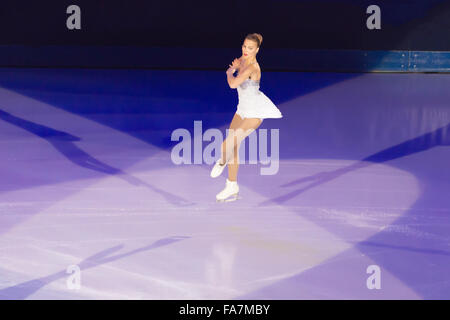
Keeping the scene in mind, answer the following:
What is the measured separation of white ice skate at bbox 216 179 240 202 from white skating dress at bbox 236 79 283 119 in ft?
1.45

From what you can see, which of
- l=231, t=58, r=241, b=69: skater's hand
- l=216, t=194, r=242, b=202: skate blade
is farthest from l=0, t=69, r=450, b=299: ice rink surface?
l=231, t=58, r=241, b=69: skater's hand

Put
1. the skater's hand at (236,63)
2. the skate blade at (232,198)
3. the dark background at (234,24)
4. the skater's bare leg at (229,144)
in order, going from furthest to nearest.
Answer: the dark background at (234,24) → the skate blade at (232,198) → the skater's bare leg at (229,144) → the skater's hand at (236,63)

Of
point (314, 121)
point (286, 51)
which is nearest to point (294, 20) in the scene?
point (286, 51)

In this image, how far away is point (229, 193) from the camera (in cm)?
351

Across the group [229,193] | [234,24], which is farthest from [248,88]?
[234,24]

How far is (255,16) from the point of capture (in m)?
8.38

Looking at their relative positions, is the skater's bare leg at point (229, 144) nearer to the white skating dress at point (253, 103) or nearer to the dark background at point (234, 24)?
the white skating dress at point (253, 103)

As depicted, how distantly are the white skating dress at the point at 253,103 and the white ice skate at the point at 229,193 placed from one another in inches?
17.4

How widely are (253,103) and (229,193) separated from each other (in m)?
0.57

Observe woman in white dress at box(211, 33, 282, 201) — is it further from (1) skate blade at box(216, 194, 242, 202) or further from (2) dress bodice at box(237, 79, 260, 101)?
(1) skate blade at box(216, 194, 242, 202)

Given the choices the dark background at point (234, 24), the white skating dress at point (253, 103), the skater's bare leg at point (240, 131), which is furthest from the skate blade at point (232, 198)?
the dark background at point (234, 24)

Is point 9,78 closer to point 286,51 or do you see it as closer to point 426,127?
point 286,51

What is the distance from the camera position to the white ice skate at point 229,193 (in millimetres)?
3498

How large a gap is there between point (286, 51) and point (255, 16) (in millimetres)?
582
